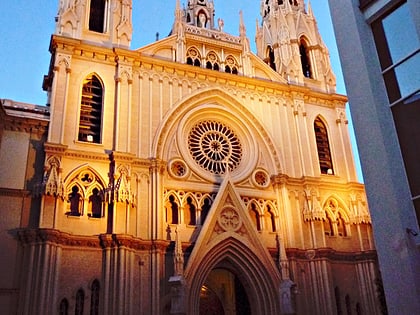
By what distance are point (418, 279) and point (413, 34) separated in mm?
4935

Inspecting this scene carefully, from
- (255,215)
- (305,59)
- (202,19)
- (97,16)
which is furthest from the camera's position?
(202,19)

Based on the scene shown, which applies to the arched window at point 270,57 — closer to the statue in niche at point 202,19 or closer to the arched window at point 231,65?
the arched window at point 231,65

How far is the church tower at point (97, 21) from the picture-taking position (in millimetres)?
22469

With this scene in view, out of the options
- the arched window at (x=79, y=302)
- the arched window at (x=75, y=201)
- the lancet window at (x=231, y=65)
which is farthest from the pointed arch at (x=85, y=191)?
the lancet window at (x=231, y=65)

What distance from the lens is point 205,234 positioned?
1945 cm

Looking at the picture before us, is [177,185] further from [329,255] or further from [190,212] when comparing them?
[329,255]

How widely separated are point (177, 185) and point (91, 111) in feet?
17.5

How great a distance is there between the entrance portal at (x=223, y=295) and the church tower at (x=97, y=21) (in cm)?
1278

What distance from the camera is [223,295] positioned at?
858 inches

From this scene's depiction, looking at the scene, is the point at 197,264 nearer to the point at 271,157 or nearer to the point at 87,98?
the point at 271,157

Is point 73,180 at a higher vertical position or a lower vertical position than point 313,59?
lower

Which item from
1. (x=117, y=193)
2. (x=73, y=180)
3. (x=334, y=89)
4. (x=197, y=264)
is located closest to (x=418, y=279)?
(x=197, y=264)

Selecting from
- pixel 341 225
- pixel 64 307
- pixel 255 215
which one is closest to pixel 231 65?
pixel 255 215

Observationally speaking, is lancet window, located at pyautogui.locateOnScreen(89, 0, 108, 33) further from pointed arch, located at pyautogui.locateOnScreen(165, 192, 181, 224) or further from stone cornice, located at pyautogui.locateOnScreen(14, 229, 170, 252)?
stone cornice, located at pyautogui.locateOnScreen(14, 229, 170, 252)
